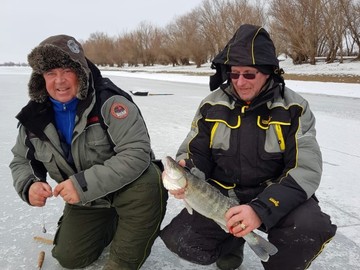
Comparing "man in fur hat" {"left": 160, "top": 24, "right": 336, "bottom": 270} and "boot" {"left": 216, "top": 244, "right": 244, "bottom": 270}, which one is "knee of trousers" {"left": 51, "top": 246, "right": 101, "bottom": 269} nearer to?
"man in fur hat" {"left": 160, "top": 24, "right": 336, "bottom": 270}

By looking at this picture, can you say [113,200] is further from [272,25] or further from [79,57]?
[272,25]

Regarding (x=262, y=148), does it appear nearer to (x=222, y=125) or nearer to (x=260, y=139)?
(x=260, y=139)

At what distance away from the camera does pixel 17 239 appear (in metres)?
2.90

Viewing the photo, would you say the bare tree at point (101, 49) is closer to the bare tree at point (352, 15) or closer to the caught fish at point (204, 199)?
the bare tree at point (352, 15)

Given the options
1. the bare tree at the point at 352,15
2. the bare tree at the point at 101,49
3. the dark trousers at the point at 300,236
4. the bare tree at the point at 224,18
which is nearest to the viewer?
the dark trousers at the point at 300,236

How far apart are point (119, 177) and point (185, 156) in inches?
19.3

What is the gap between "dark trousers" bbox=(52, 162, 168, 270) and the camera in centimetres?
248

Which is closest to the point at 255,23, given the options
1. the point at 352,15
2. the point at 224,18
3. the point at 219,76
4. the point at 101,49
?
the point at 224,18

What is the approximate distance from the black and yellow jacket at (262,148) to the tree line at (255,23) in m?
32.8

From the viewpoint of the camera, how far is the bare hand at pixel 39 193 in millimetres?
2414

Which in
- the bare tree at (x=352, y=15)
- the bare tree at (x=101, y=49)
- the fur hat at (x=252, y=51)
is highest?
the bare tree at (x=352, y=15)

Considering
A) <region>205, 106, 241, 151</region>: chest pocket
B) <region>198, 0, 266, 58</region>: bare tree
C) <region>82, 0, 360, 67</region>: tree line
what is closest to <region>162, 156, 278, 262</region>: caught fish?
<region>205, 106, 241, 151</region>: chest pocket

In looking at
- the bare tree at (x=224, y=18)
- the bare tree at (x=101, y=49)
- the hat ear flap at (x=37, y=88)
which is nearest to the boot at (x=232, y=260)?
the hat ear flap at (x=37, y=88)

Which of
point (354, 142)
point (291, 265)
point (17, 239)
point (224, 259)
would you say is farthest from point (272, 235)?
point (354, 142)
